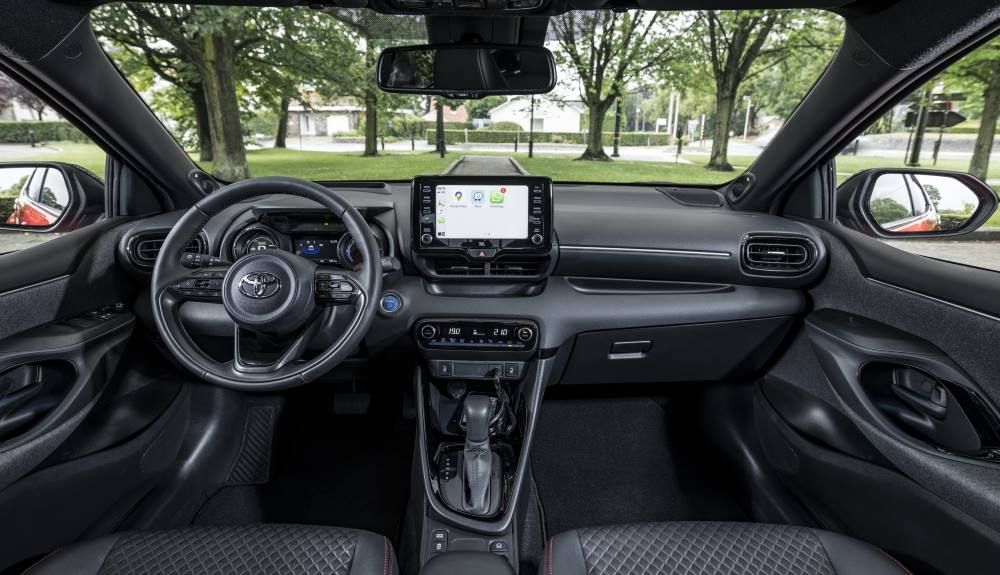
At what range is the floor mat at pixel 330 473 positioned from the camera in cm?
250

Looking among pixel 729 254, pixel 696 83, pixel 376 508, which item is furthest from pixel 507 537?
pixel 696 83

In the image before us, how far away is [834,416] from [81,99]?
2822 mm

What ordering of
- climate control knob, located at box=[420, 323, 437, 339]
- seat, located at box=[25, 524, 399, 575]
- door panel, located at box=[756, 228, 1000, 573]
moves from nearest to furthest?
seat, located at box=[25, 524, 399, 575]
door panel, located at box=[756, 228, 1000, 573]
climate control knob, located at box=[420, 323, 437, 339]

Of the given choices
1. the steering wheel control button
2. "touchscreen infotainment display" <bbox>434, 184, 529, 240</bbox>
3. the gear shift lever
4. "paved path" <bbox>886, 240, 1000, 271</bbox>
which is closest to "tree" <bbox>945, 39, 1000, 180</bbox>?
"paved path" <bbox>886, 240, 1000, 271</bbox>

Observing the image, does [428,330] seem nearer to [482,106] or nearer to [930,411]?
[482,106]

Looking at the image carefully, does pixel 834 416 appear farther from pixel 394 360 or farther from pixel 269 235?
pixel 269 235

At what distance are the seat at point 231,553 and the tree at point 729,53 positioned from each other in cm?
233

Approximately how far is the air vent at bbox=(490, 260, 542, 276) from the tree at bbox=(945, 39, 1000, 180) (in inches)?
56.0

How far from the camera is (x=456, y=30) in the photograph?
6.23 ft

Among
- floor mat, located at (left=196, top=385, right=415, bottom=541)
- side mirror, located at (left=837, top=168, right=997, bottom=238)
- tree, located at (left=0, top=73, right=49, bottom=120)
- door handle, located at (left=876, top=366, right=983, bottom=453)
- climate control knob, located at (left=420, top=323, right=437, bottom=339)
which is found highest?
tree, located at (left=0, top=73, right=49, bottom=120)

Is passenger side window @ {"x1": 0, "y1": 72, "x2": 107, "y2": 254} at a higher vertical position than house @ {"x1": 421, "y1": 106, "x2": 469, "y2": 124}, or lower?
lower

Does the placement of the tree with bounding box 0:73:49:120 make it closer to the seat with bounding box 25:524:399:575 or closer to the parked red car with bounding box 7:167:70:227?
the parked red car with bounding box 7:167:70:227

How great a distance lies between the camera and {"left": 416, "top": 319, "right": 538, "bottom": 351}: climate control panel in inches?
87.0

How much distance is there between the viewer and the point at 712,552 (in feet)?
4.66
